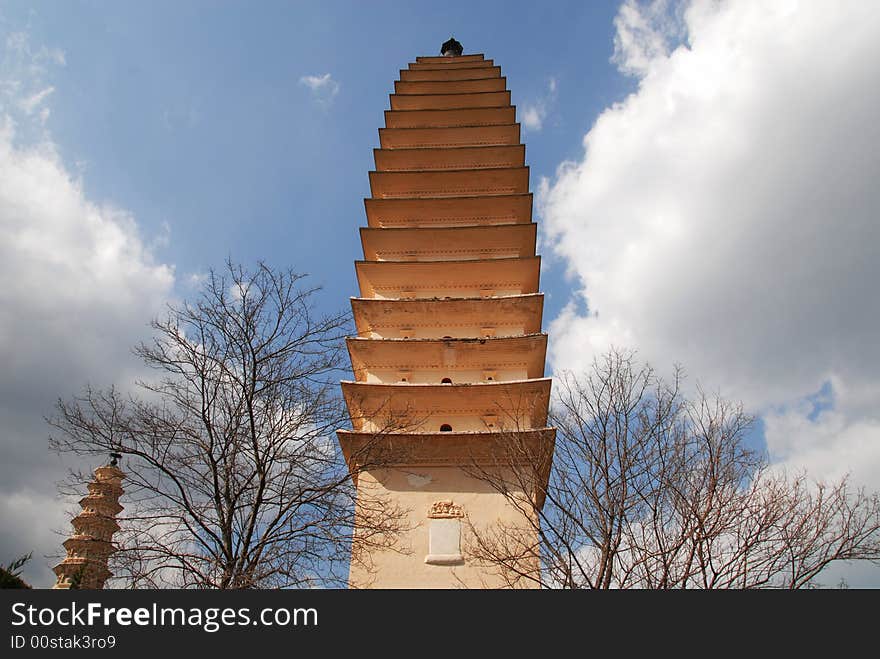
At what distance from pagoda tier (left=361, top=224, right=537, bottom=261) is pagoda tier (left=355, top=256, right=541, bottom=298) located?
0.76 m

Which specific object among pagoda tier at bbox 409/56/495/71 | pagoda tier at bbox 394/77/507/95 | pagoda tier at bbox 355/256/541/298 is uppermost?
pagoda tier at bbox 409/56/495/71

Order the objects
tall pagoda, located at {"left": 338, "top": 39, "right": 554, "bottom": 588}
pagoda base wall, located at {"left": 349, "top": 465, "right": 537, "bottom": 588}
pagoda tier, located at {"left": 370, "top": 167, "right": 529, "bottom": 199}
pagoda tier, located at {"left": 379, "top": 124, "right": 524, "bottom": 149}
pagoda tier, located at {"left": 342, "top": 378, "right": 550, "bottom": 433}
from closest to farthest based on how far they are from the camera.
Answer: pagoda base wall, located at {"left": 349, "top": 465, "right": 537, "bottom": 588} < tall pagoda, located at {"left": 338, "top": 39, "right": 554, "bottom": 588} < pagoda tier, located at {"left": 342, "top": 378, "right": 550, "bottom": 433} < pagoda tier, located at {"left": 370, "top": 167, "right": 529, "bottom": 199} < pagoda tier, located at {"left": 379, "top": 124, "right": 524, "bottom": 149}

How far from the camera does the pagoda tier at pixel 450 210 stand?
18391 mm

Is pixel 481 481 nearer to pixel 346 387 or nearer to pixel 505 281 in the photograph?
pixel 346 387

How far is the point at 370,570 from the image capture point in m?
11.9

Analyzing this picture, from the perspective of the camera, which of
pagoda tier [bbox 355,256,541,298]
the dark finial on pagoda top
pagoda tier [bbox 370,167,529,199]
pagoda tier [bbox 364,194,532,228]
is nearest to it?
pagoda tier [bbox 355,256,541,298]

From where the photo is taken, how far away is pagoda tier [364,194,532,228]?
60.3ft

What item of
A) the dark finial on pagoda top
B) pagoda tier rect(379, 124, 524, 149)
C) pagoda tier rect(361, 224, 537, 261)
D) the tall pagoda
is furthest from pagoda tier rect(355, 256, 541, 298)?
the dark finial on pagoda top

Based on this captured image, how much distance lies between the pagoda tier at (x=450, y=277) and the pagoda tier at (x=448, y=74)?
10.4m

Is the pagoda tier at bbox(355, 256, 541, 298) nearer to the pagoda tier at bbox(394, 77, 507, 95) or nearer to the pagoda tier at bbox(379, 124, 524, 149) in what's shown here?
the pagoda tier at bbox(379, 124, 524, 149)

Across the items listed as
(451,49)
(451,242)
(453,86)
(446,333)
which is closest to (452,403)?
(446,333)

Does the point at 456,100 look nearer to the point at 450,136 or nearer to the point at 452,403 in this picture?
the point at 450,136

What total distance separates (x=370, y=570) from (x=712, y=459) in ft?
20.6

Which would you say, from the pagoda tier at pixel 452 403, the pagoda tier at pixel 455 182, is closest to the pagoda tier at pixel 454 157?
the pagoda tier at pixel 455 182
